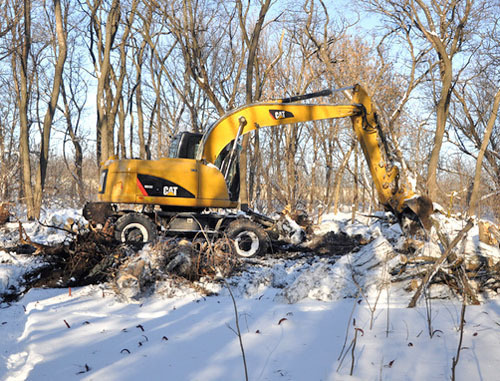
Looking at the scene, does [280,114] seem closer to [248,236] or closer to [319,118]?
[319,118]

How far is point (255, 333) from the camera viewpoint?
13.2ft

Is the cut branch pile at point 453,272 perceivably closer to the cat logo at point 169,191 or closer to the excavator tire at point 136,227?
the cat logo at point 169,191

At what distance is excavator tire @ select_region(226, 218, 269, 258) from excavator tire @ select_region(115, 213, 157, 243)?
158 centimetres

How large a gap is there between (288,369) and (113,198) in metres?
7.10

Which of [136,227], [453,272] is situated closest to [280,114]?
[136,227]

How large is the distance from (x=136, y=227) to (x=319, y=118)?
4526 mm

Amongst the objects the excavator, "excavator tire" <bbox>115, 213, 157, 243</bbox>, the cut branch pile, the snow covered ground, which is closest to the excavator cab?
the excavator

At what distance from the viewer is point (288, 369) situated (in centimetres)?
320

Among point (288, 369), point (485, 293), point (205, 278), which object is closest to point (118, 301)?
point (205, 278)

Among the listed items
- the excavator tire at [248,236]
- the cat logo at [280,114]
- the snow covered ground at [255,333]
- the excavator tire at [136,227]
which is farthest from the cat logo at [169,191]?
the snow covered ground at [255,333]

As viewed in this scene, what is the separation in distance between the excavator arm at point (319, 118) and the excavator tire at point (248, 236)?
60.1 inches

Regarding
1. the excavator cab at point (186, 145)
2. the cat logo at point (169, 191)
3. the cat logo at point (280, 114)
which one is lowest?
the cat logo at point (169, 191)

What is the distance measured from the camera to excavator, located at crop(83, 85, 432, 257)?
9383mm

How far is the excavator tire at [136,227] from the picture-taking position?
31.0ft
